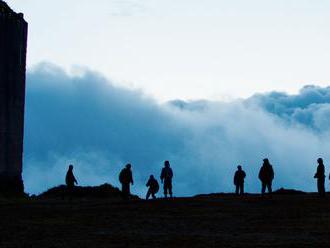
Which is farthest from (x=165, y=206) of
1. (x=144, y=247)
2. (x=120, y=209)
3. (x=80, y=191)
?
(x=80, y=191)

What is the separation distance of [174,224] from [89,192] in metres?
24.5

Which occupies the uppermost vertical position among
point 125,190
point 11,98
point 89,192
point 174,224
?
point 11,98

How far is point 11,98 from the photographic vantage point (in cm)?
4381

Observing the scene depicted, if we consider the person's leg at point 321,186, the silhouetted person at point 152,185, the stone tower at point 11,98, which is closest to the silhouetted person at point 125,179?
the silhouetted person at point 152,185

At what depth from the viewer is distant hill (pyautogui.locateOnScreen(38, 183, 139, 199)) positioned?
44.2 m

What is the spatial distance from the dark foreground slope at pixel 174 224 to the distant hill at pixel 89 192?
14.0 meters

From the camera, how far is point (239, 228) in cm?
2055

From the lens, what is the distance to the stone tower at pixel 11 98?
4312 cm

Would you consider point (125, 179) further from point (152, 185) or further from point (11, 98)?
point (11, 98)

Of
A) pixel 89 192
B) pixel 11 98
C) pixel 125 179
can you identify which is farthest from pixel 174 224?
pixel 11 98

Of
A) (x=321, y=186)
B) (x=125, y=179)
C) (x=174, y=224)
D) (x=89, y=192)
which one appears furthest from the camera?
(x=89, y=192)

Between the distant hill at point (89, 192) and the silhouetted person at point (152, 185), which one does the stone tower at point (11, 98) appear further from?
the silhouetted person at point (152, 185)

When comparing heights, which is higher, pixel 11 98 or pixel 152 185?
pixel 11 98

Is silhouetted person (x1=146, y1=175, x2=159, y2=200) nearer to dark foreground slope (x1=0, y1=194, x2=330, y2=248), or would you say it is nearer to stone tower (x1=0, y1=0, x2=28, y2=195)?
dark foreground slope (x1=0, y1=194, x2=330, y2=248)
